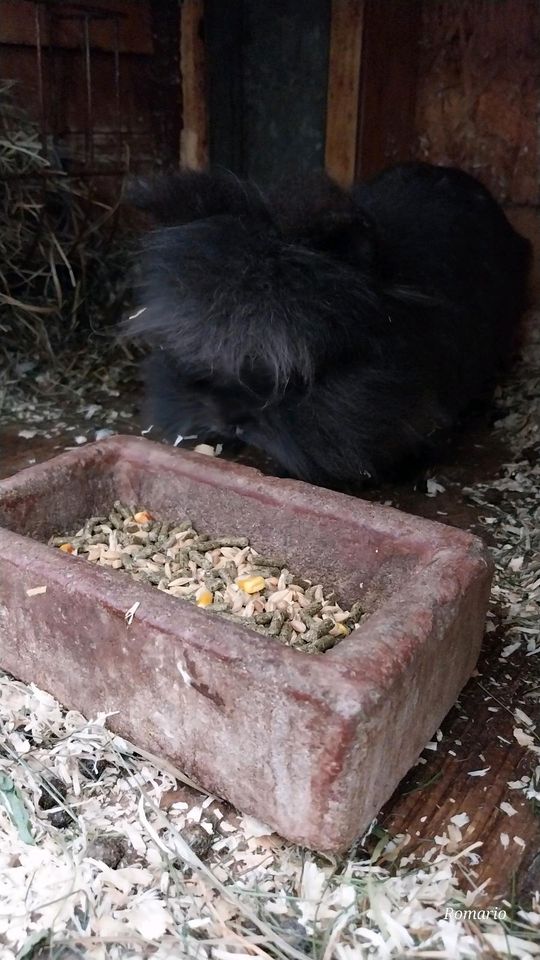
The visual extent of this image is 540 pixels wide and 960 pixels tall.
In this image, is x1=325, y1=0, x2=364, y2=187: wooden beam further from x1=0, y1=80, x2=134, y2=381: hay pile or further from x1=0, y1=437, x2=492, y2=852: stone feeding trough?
x1=0, y1=437, x2=492, y2=852: stone feeding trough

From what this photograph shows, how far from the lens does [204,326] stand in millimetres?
1663

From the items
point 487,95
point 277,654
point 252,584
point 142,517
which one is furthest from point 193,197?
point 487,95

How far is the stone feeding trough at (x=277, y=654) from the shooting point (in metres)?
0.98

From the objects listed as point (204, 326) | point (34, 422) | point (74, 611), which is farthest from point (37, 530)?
point (34, 422)

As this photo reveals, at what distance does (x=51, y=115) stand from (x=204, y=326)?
150cm

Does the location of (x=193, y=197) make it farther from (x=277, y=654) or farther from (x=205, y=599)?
(x=277, y=654)

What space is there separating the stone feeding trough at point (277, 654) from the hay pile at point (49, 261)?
1.33 m

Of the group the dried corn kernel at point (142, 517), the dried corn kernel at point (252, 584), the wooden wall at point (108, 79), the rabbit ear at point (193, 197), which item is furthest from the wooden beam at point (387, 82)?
the dried corn kernel at point (252, 584)

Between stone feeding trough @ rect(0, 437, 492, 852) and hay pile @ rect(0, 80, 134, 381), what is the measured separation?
52.5 inches

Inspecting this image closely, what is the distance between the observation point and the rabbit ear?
180cm

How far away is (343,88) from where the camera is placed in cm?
268

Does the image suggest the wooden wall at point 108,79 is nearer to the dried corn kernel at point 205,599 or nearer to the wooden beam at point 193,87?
the wooden beam at point 193,87

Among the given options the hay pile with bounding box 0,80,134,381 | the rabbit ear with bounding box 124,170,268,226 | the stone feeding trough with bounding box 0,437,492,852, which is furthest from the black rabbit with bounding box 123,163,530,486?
the hay pile with bounding box 0,80,134,381

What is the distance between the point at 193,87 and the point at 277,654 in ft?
8.14
